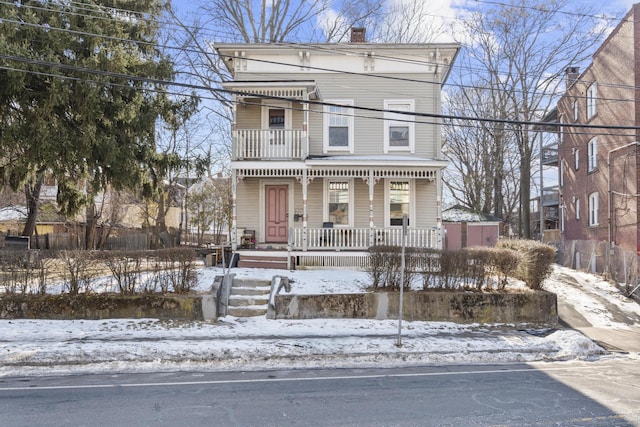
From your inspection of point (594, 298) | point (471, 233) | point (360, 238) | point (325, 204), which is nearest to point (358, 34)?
point (325, 204)

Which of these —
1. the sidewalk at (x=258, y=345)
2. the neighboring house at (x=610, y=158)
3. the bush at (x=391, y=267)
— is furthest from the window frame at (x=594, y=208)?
the bush at (x=391, y=267)

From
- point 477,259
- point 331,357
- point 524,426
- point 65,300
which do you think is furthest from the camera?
point 477,259

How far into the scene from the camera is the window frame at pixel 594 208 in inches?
832

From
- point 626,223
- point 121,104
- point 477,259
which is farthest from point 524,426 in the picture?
point 626,223

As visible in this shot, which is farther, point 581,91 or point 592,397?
point 581,91

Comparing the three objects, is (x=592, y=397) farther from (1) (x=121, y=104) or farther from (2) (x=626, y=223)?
(2) (x=626, y=223)

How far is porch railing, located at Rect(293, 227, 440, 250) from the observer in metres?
14.7

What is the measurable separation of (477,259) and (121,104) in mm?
10608

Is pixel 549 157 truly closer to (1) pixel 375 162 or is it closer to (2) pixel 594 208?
(2) pixel 594 208

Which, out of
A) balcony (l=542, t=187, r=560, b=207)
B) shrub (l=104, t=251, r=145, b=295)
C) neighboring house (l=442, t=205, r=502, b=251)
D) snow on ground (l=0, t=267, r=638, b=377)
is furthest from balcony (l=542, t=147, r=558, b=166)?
shrub (l=104, t=251, r=145, b=295)

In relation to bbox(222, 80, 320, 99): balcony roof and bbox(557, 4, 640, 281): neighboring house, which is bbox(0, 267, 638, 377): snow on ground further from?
bbox(222, 80, 320, 99): balcony roof

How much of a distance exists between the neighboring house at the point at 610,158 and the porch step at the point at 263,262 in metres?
11.1

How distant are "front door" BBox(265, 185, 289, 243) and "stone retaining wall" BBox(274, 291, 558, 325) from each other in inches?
243

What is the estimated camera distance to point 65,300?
9977 mm
